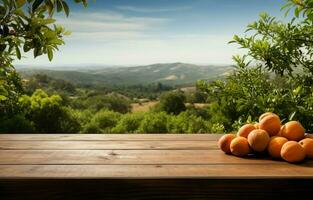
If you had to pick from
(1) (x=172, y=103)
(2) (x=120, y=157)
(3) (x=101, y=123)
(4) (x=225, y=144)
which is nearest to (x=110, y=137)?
(2) (x=120, y=157)

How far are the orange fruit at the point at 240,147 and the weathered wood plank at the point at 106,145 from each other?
21 centimetres

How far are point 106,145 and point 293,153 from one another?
91 cm

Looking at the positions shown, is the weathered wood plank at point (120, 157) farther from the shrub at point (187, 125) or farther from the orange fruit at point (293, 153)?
the shrub at point (187, 125)

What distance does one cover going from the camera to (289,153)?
1621mm

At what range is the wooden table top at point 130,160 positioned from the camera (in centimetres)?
142

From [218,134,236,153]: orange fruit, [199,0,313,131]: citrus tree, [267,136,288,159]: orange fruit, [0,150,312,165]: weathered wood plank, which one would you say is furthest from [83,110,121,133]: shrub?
[267,136,288,159]: orange fruit

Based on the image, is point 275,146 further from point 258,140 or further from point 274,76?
point 274,76

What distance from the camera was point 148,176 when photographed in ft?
4.56

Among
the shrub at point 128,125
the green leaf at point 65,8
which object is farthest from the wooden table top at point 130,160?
the shrub at point 128,125

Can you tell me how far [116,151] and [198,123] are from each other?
24.3ft

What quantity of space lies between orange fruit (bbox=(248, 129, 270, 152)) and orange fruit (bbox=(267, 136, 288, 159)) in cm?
2

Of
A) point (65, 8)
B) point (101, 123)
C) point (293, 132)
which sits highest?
point (65, 8)
